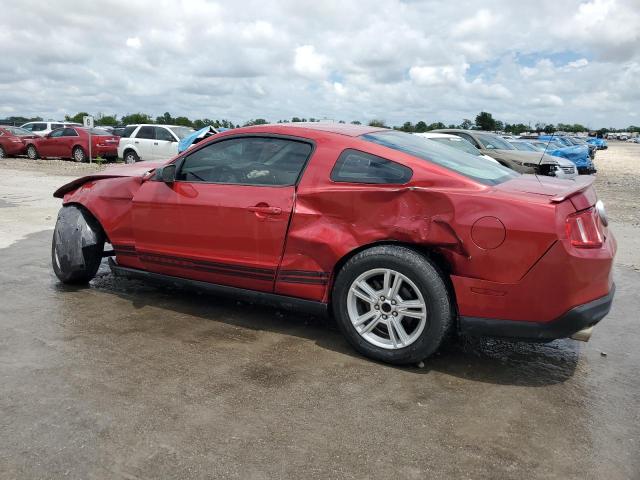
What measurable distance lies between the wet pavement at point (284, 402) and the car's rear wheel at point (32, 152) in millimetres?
19891

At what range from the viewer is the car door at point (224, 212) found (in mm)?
3904

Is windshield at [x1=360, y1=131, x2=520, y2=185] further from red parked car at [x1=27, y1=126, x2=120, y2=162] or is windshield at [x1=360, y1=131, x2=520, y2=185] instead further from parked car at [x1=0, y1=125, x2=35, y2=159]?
parked car at [x1=0, y1=125, x2=35, y2=159]

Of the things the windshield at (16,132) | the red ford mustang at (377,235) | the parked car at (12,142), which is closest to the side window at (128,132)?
the parked car at (12,142)

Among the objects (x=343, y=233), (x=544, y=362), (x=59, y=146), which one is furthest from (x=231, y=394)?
(x=59, y=146)

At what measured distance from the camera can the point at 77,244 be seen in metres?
4.93

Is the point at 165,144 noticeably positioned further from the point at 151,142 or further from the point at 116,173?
the point at 116,173

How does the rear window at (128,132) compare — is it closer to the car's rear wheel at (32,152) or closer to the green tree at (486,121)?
the car's rear wheel at (32,152)

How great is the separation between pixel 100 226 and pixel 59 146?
18.3 metres

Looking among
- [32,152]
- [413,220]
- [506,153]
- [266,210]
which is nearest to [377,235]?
[413,220]

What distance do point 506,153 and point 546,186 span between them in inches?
398

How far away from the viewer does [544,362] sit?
3.77 metres

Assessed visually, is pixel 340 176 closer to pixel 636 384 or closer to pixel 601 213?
pixel 601 213

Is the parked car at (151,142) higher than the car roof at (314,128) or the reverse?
the reverse

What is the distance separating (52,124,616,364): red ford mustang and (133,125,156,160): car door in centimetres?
1406
